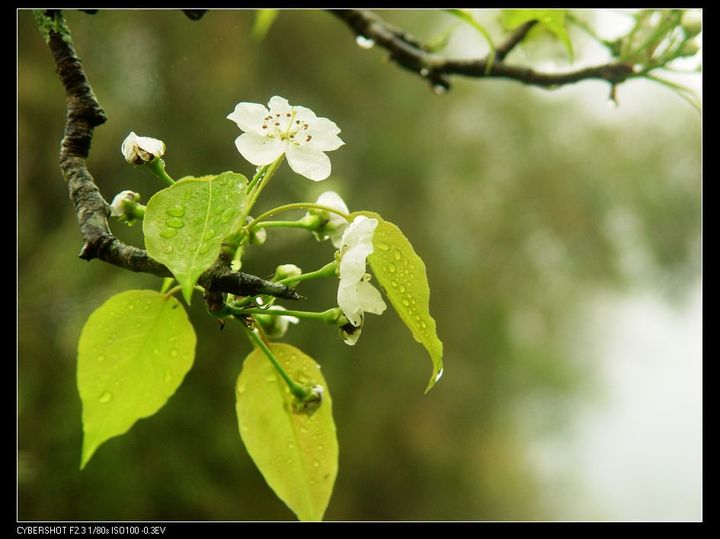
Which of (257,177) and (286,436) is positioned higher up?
(257,177)

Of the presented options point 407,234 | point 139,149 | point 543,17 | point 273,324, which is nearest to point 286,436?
point 273,324

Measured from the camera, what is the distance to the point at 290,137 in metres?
0.31

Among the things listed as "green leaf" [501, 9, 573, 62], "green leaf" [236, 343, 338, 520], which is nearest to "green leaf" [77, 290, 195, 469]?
"green leaf" [236, 343, 338, 520]

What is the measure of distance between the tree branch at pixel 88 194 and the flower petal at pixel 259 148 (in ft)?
0.21

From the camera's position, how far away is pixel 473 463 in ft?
7.95

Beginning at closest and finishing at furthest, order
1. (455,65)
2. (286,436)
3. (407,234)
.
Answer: (286,436) < (455,65) < (407,234)

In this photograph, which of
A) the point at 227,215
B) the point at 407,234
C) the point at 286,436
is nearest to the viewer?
the point at 227,215

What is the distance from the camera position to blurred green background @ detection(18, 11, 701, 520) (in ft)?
4.44

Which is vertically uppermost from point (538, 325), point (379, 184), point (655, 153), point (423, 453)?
point (655, 153)

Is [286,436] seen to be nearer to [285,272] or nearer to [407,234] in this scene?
[285,272]

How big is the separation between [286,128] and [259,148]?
0.06 feet
